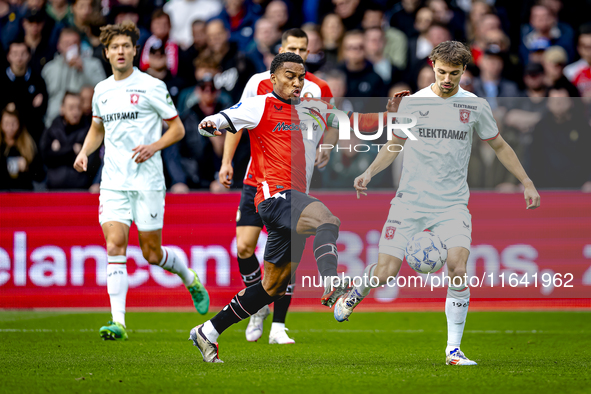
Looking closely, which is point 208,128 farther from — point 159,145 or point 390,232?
point 159,145

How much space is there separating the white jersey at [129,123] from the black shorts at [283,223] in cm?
207

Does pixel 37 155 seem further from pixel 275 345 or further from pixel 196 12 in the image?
pixel 275 345

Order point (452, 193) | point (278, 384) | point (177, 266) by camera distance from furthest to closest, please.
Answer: point (177, 266), point (452, 193), point (278, 384)

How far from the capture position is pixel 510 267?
880 centimetres

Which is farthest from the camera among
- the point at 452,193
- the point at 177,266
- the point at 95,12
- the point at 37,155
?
the point at 95,12

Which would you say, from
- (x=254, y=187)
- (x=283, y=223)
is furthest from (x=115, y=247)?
(x=283, y=223)

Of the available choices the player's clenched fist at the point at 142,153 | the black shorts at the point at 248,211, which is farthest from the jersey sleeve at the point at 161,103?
the black shorts at the point at 248,211

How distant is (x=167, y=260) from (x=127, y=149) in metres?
1.10

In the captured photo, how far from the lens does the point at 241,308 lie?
5.51m

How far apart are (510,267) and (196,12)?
20.2 feet

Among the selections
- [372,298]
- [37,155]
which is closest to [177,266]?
[372,298]

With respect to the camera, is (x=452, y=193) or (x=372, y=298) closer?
(x=452, y=193)

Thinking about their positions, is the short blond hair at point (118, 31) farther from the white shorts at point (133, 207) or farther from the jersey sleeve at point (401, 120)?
the jersey sleeve at point (401, 120)

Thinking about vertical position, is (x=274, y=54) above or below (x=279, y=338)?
above
